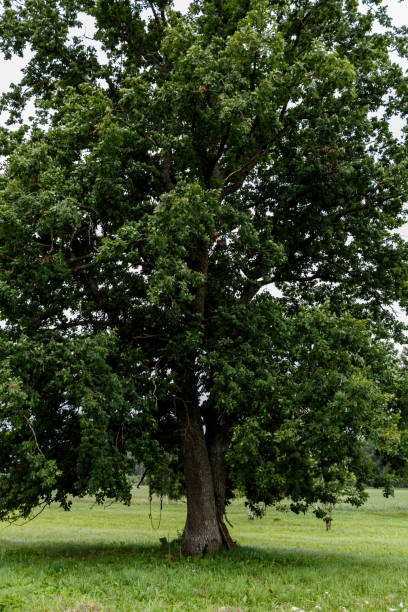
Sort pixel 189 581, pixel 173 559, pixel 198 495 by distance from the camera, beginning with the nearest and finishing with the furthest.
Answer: pixel 189 581 → pixel 173 559 → pixel 198 495

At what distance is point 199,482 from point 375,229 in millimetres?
8962

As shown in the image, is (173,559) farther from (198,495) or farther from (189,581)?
(189,581)

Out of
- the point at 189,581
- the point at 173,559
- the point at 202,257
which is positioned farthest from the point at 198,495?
the point at 202,257

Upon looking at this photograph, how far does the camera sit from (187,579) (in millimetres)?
10195

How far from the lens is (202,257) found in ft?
47.3

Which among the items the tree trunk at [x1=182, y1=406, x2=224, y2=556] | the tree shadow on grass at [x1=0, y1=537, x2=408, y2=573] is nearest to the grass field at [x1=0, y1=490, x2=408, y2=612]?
the tree shadow on grass at [x1=0, y1=537, x2=408, y2=573]

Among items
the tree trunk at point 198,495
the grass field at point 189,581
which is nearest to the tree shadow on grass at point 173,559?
the grass field at point 189,581

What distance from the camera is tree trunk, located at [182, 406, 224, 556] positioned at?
44.3 ft

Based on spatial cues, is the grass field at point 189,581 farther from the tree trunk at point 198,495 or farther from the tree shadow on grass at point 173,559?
the tree trunk at point 198,495

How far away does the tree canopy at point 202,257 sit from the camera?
11219mm

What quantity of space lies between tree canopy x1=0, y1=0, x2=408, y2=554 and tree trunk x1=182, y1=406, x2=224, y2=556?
0.06m

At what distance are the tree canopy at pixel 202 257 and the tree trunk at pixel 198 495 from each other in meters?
0.06

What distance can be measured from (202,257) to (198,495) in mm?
6390

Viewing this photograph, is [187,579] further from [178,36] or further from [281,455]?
[178,36]
